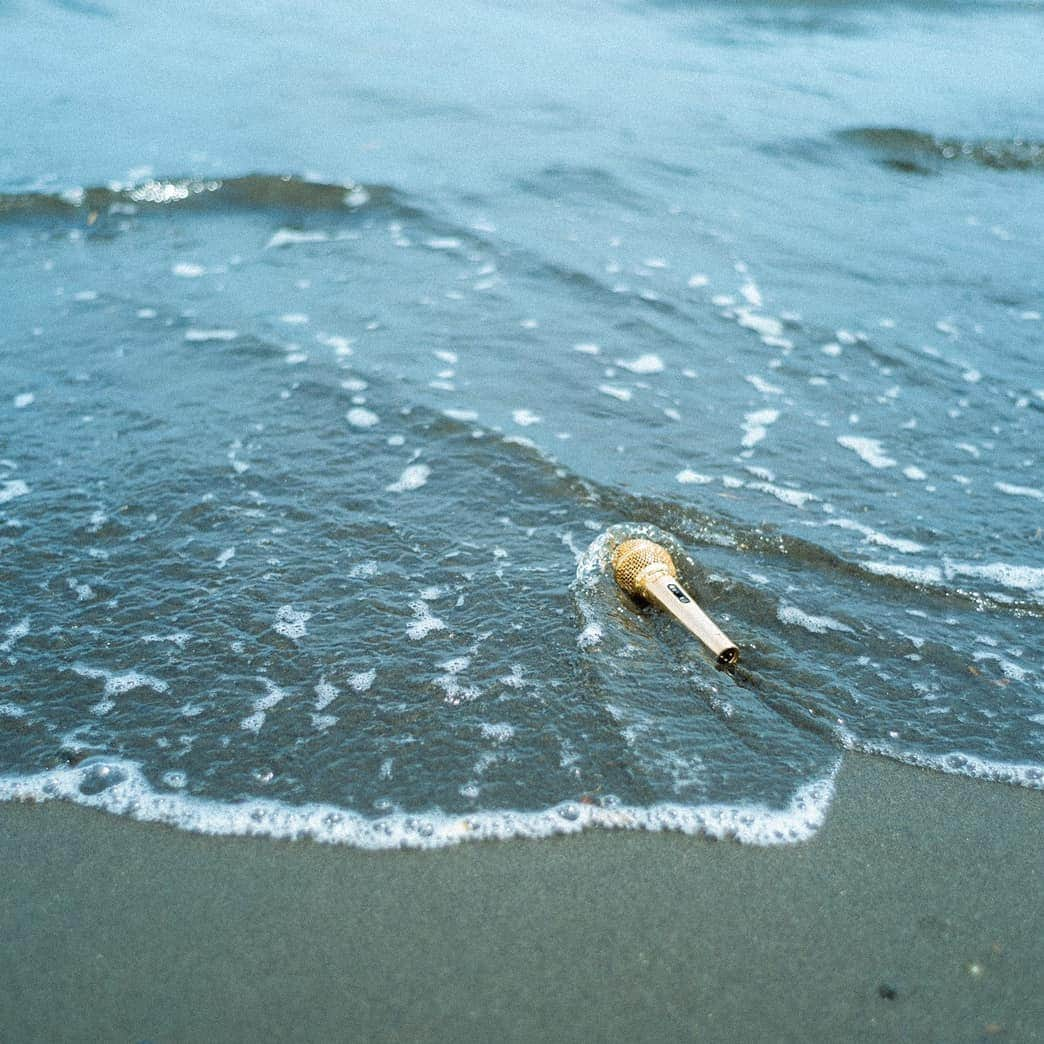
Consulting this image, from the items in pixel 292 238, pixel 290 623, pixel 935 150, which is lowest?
pixel 290 623

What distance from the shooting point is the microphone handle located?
343 centimetres

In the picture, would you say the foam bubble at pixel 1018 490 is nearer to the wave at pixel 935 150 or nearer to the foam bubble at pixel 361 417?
the foam bubble at pixel 361 417

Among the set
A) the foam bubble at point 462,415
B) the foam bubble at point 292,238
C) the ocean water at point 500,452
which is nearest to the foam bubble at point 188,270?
the ocean water at point 500,452

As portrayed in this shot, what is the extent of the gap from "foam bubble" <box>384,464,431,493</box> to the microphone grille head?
4.30ft

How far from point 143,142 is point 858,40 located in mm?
10499

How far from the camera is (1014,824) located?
3145 mm

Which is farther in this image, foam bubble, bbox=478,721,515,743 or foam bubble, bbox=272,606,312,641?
foam bubble, bbox=272,606,312,641

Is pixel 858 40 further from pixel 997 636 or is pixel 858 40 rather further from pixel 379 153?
pixel 997 636

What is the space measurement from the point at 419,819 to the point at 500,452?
2.40 m

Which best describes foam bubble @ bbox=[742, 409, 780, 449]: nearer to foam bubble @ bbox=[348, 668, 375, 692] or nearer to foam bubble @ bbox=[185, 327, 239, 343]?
foam bubble @ bbox=[348, 668, 375, 692]

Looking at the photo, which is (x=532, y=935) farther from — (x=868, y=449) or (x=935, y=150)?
(x=935, y=150)

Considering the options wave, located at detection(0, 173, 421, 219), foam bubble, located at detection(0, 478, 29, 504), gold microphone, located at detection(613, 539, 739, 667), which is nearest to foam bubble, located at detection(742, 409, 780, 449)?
gold microphone, located at detection(613, 539, 739, 667)

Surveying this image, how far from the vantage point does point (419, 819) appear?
10.1ft

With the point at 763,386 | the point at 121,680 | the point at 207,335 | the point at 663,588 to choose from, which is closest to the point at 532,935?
the point at 663,588
